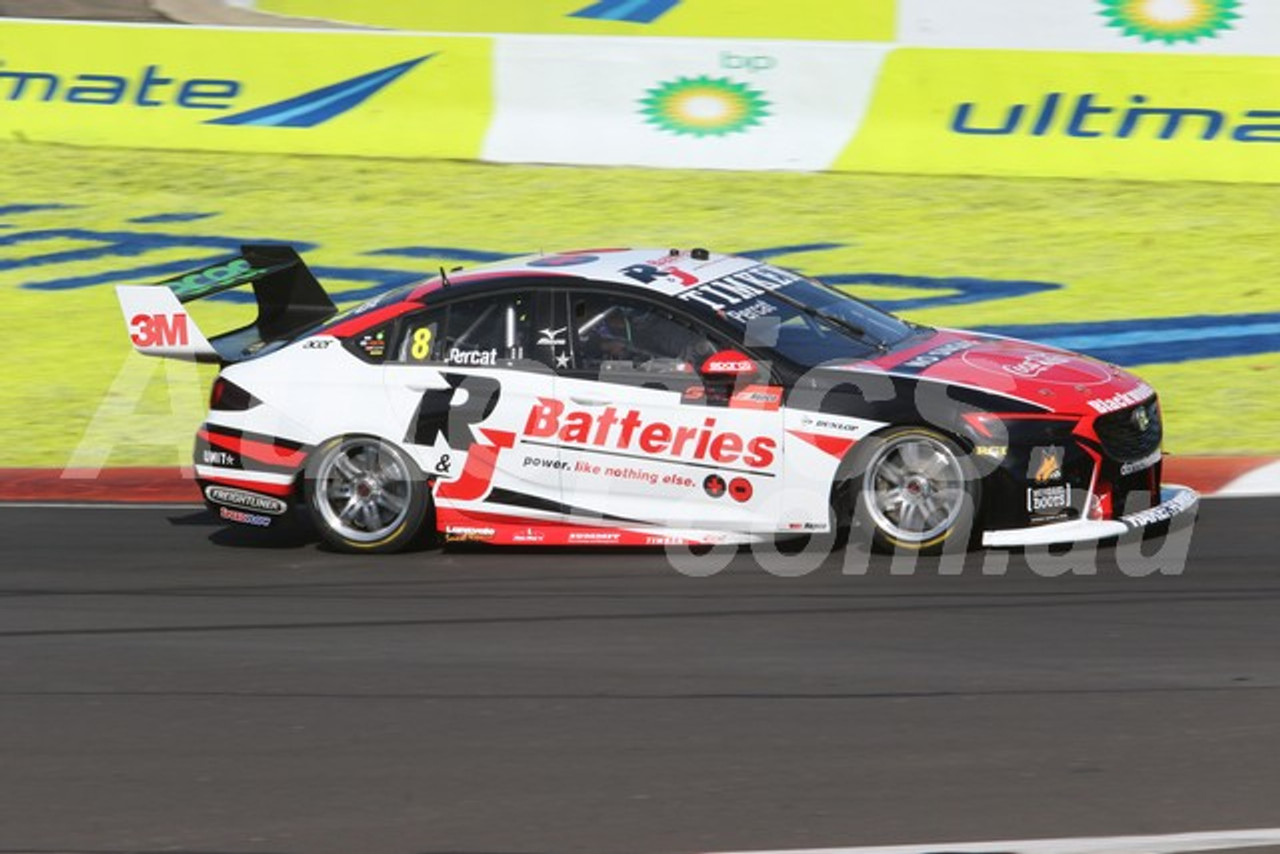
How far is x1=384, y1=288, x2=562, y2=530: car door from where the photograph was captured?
9672 millimetres

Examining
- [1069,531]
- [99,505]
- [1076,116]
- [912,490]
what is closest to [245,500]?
[99,505]

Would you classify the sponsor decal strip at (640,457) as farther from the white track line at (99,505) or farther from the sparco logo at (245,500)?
the white track line at (99,505)

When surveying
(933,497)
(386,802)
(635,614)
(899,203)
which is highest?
(899,203)

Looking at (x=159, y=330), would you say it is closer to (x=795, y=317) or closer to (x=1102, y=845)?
(x=795, y=317)

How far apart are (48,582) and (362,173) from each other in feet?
32.0

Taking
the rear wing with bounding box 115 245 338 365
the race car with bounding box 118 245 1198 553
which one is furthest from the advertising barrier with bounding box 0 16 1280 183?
the rear wing with bounding box 115 245 338 365

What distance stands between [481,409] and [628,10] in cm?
1277

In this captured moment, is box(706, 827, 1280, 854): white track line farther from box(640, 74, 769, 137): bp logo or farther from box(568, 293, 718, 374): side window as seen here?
box(640, 74, 769, 137): bp logo

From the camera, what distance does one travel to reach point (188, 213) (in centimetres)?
1811

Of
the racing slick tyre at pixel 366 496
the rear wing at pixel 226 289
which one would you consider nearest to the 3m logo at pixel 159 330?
the rear wing at pixel 226 289

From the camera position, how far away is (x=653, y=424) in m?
9.42

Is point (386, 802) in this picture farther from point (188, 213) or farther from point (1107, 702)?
point (188, 213)

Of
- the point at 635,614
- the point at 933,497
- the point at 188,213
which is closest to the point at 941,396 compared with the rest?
the point at 933,497

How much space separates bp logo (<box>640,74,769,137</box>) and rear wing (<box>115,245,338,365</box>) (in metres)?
7.90
